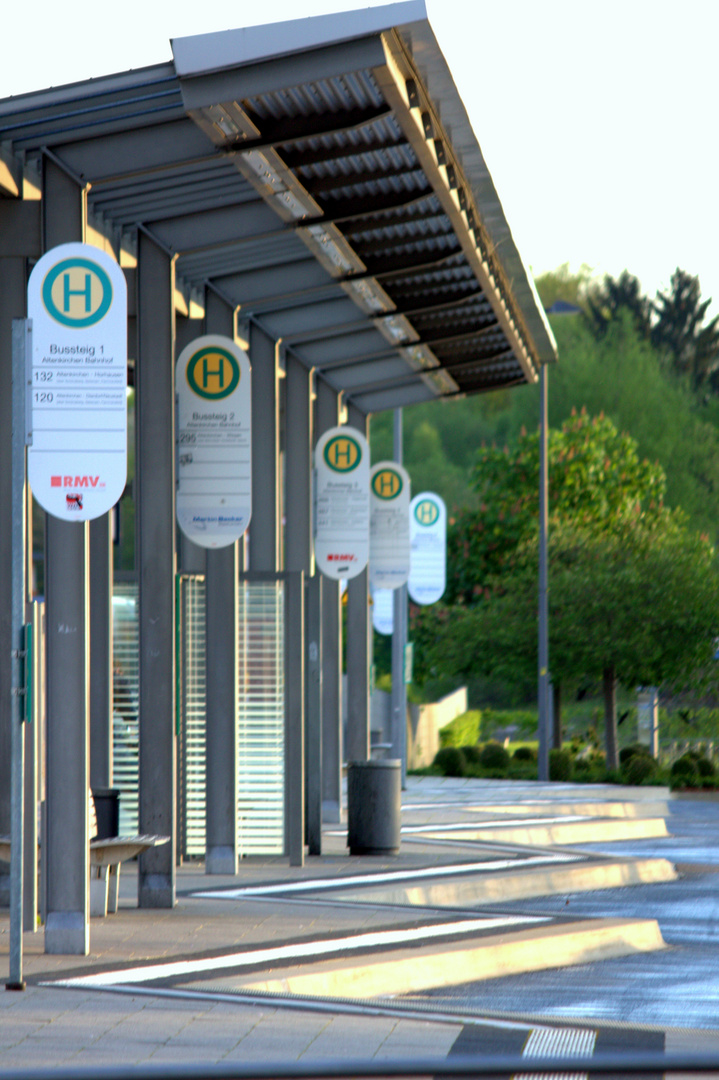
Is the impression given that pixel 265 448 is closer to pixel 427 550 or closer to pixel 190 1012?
pixel 190 1012

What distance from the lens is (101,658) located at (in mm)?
12586

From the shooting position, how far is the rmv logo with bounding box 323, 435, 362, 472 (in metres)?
16.7

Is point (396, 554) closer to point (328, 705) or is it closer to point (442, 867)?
point (328, 705)

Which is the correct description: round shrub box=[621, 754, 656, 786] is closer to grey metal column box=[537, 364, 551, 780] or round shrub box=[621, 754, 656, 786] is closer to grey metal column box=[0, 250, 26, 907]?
grey metal column box=[537, 364, 551, 780]

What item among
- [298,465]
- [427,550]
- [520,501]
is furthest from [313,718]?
[520,501]

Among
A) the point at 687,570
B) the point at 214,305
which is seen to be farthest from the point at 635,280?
the point at 214,305

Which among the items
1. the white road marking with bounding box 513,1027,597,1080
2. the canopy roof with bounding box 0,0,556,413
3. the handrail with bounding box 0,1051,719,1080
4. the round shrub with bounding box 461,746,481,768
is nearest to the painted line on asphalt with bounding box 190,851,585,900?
the white road marking with bounding box 513,1027,597,1080

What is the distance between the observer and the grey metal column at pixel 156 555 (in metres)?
10.4

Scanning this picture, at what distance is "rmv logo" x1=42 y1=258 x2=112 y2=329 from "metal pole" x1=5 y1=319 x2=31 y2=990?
30 centimetres

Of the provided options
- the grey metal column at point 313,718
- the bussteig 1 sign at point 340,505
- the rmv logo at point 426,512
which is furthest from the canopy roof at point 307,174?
the rmv logo at point 426,512

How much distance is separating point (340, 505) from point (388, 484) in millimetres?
3749

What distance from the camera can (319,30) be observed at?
801cm

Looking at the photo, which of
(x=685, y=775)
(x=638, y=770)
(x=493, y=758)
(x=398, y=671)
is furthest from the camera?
(x=493, y=758)

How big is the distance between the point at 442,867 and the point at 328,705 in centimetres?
525
